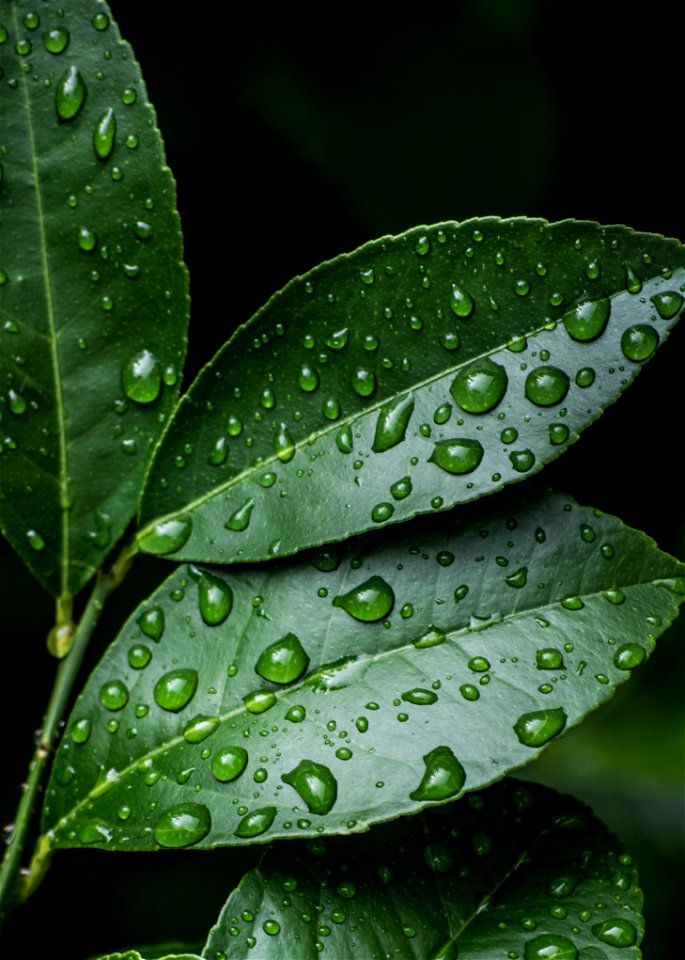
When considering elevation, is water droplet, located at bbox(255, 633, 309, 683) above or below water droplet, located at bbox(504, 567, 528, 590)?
below

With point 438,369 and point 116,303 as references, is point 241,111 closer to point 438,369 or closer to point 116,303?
point 116,303

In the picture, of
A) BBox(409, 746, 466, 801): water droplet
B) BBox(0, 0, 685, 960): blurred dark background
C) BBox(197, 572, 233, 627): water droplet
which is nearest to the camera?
BBox(409, 746, 466, 801): water droplet

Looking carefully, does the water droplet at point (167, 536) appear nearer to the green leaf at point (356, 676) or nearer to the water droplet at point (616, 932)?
the green leaf at point (356, 676)

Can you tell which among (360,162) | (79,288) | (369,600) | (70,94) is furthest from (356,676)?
(360,162)

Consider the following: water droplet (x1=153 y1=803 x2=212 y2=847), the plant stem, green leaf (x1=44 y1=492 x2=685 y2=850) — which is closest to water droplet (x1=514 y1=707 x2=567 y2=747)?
green leaf (x1=44 y1=492 x2=685 y2=850)

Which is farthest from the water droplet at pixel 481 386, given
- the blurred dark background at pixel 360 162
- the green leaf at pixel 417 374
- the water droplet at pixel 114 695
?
the blurred dark background at pixel 360 162

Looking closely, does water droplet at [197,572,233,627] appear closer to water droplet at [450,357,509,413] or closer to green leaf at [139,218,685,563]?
green leaf at [139,218,685,563]
